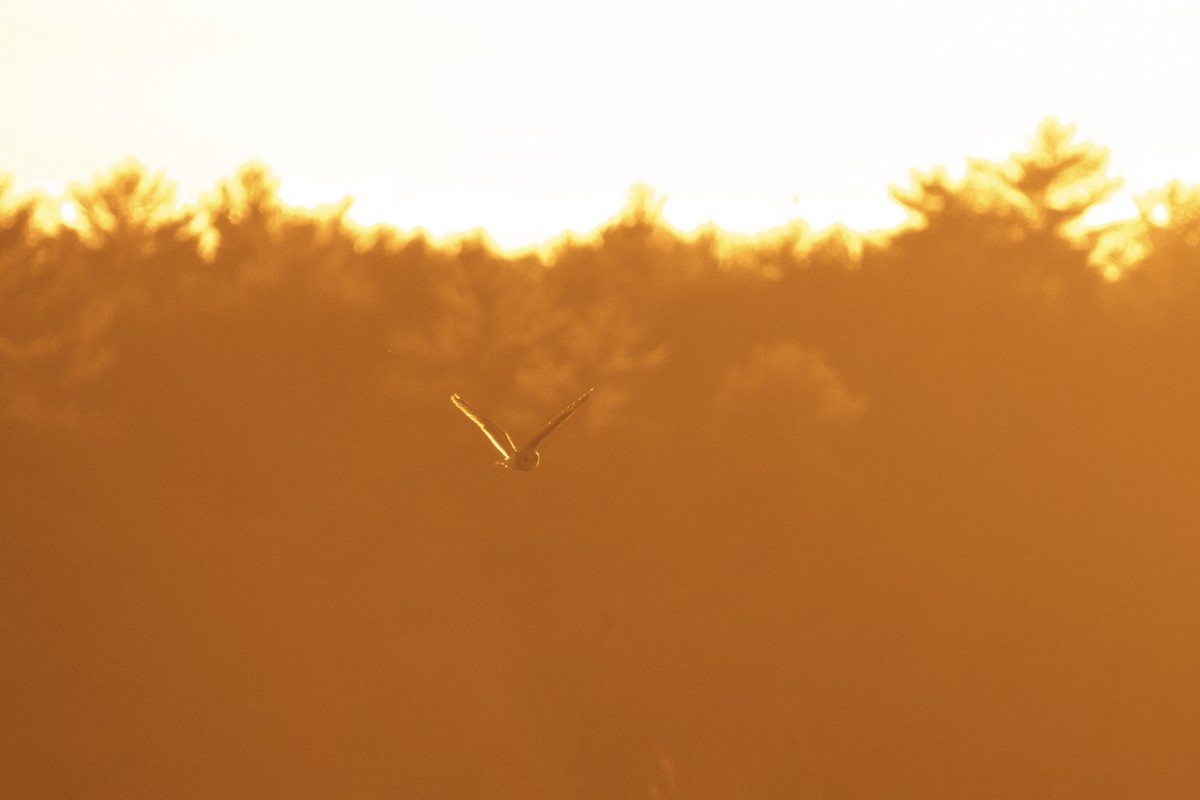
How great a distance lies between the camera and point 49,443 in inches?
Result: 1612

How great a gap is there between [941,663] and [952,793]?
4.35 metres

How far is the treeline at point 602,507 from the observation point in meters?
38.7

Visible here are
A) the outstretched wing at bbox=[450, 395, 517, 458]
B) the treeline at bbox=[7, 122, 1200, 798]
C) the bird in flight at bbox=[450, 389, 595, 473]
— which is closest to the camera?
the bird in flight at bbox=[450, 389, 595, 473]

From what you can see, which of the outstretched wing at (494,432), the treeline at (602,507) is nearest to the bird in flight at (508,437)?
the outstretched wing at (494,432)

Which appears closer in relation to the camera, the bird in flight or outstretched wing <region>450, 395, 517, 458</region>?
the bird in flight

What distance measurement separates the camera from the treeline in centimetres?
3872

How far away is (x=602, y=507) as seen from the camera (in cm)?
4488

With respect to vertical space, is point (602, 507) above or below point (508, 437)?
above

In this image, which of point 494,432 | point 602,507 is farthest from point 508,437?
point 602,507

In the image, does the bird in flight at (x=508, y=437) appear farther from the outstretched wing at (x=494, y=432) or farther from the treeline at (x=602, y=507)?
the treeline at (x=602, y=507)

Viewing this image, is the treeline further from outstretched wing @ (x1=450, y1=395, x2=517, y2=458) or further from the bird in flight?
outstretched wing @ (x1=450, y1=395, x2=517, y2=458)

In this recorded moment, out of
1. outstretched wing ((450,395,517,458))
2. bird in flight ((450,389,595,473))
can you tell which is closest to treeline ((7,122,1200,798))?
bird in flight ((450,389,595,473))

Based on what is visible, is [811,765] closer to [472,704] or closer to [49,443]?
[472,704]

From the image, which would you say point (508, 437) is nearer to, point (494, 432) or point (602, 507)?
point (494, 432)
